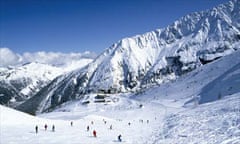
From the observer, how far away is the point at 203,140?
1404 inches

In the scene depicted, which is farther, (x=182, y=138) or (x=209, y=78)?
(x=209, y=78)

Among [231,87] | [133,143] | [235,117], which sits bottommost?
[133,143]

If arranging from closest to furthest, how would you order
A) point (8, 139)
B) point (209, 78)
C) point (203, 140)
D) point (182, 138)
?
point (203, 140) → point (182, 138) → point (8, 139) → point (209, 78)

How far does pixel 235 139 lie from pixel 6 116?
187 ft

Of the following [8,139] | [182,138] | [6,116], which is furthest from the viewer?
[6,116]

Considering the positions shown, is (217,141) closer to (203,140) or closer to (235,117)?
(203,140)

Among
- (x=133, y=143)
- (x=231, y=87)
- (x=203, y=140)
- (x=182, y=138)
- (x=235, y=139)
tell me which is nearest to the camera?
(x=235, y=139)

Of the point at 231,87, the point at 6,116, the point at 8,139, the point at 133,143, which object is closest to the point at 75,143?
the point at 133,143

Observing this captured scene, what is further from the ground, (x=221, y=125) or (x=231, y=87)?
(x=231, y=87)

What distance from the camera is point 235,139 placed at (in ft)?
104

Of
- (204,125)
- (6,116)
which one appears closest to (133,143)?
(204,125)

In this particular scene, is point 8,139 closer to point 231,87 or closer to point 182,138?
point 182,138

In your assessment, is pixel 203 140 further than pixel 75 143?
No

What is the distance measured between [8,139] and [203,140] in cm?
2907
